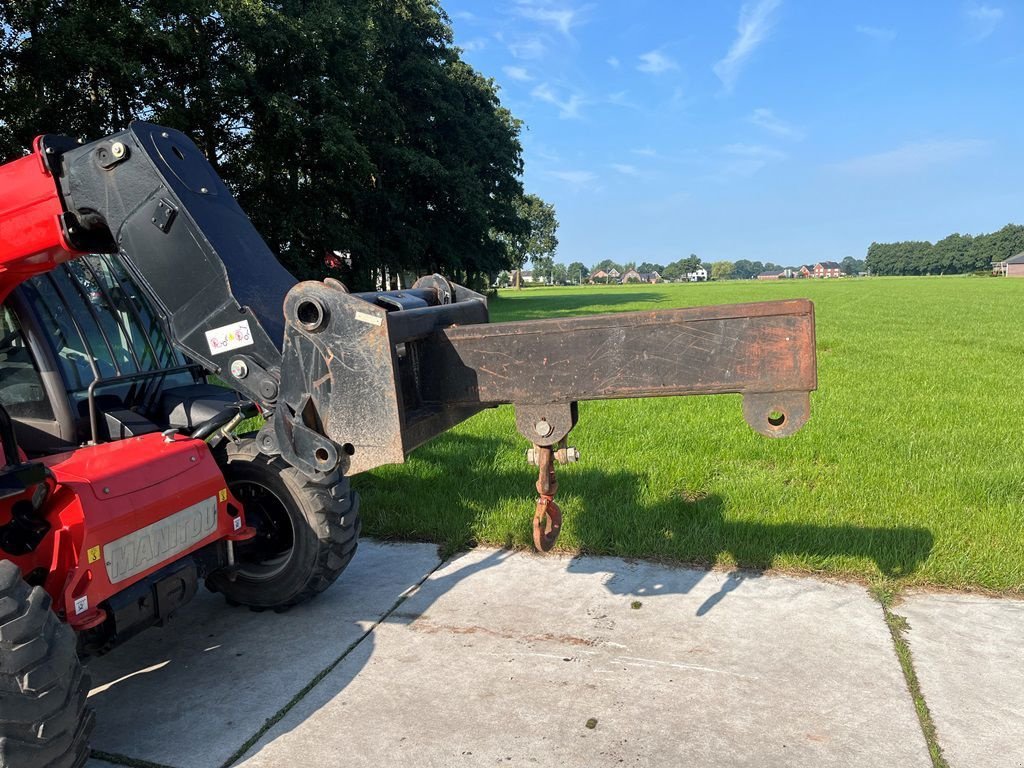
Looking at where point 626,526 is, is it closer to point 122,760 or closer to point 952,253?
point 122,760

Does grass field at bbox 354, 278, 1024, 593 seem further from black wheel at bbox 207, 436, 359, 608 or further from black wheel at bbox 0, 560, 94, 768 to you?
black wheel at bbox 0, 560, 94, 768

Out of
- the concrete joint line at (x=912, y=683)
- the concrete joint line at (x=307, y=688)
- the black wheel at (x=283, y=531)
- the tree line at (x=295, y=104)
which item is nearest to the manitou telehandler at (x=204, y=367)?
the black wheel at (x=283, y=531)

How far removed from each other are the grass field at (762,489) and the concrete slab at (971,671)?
33 cm

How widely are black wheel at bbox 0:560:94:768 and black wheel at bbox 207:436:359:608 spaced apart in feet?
3.68

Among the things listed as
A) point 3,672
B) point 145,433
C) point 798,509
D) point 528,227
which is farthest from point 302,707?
point 528,227

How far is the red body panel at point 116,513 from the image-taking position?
9.03ft

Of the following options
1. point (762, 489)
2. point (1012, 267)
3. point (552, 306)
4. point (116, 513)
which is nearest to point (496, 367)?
point (116, 513)

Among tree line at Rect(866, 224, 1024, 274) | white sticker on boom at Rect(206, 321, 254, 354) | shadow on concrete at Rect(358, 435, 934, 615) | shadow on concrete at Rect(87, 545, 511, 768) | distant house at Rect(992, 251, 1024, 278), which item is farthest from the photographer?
tree line at Rect(866, 224, 1024, 274)

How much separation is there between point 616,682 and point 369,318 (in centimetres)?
200

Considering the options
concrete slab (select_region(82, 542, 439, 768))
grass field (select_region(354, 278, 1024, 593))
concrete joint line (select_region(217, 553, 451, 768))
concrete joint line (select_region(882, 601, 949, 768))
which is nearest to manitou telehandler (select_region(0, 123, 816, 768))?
concrete slab (select_region(82, 542, 439, 768))

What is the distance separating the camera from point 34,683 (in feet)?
7.97

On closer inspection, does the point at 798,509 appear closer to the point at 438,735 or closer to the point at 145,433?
the point at 438,735

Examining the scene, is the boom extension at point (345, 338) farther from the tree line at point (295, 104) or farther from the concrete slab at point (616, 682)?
the tree line at point (295, 104)

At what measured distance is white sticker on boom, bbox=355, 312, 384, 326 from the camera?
2.31 m
